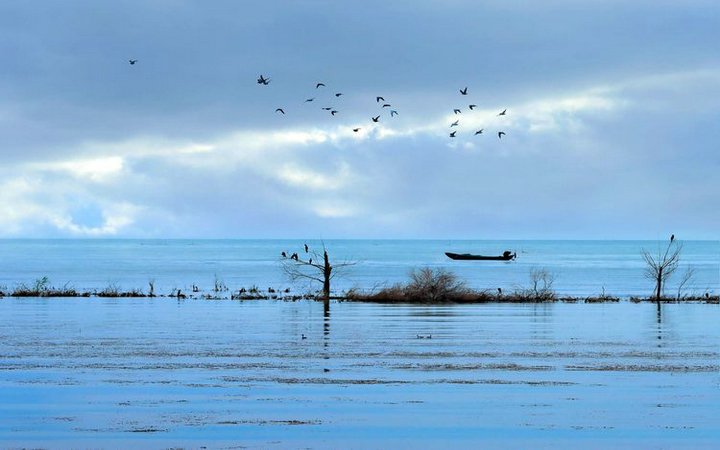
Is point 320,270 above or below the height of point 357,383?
above

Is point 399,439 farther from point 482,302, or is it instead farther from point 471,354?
point 482,302

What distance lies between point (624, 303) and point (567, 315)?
473 inches

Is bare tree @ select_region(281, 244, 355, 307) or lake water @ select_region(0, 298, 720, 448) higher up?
bare tree @ select_region(281, 244, 355, 307)

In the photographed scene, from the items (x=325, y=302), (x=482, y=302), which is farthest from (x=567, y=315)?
(x=325, y=302)

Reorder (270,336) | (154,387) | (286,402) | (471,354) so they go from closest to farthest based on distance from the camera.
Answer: (286,402)
(154,387)
(471,354)
(270,336)

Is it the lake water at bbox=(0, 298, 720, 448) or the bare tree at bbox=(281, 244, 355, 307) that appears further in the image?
the bare tree at bbox=(281, 244, 355, 307)

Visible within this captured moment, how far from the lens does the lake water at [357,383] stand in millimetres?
19297

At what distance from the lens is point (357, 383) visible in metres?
25.3

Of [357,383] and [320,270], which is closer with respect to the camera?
[357,383]

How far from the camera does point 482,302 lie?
59906mm

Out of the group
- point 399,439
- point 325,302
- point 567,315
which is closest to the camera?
point 399,439

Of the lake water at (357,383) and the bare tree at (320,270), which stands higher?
the bare tree at (320,270)

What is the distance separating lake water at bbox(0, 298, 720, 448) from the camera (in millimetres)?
19297

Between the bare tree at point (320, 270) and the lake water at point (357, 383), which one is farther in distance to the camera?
the bare tree at point (320, 270)
